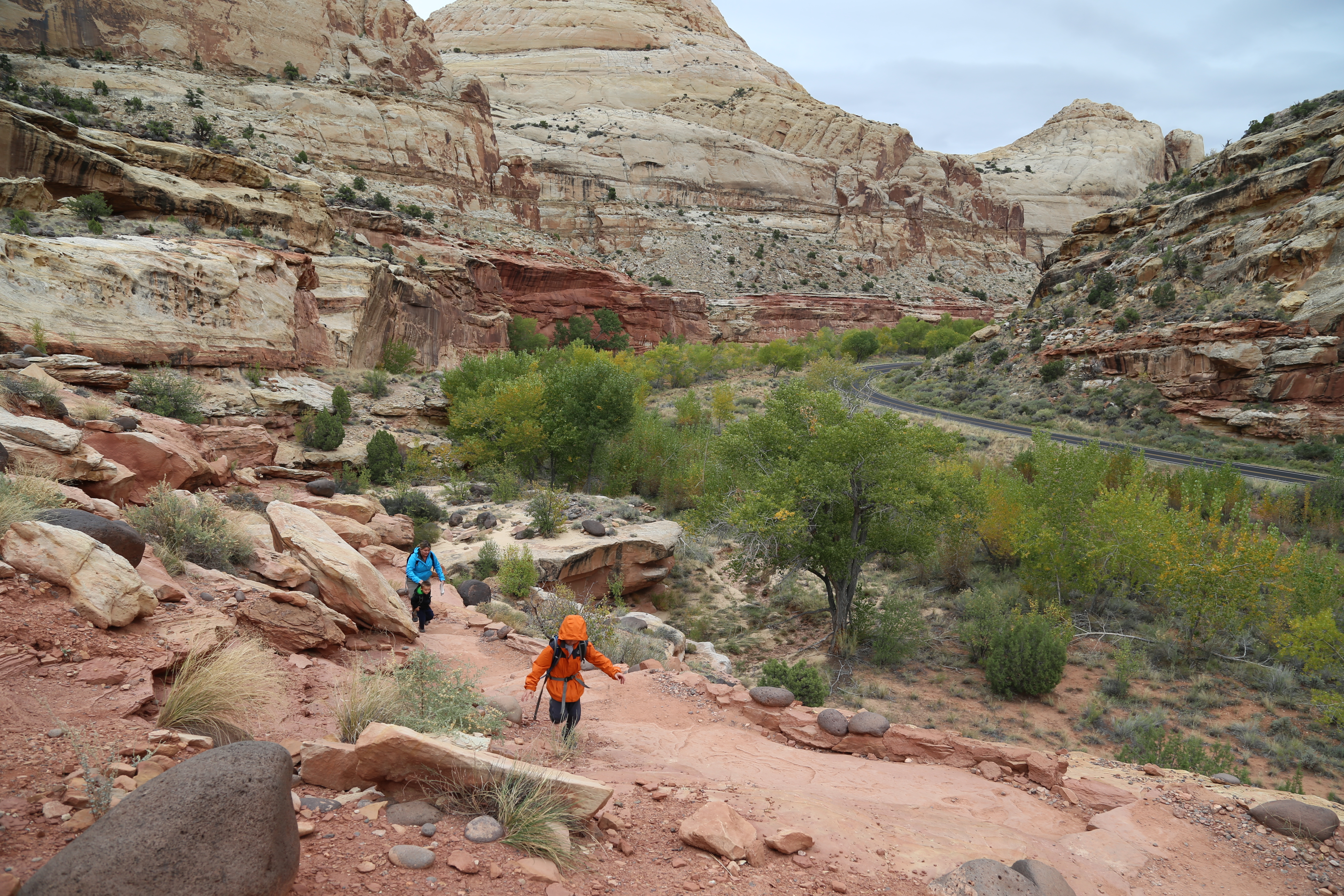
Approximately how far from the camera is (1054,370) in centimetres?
3197

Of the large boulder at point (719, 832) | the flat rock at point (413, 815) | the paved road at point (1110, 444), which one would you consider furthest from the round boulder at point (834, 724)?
the paved road at point (1110, 444)

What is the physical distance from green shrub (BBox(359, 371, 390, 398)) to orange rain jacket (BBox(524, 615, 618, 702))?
79.2 feet

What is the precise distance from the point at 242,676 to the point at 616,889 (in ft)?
10.3

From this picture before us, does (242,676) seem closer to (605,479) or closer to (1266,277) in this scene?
(605,479)

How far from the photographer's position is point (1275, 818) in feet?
18.3

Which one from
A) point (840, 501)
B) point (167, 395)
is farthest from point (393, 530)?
point (840, 501)

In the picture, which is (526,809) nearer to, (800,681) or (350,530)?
(800,681)

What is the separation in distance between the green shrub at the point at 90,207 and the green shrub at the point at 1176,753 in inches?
1281

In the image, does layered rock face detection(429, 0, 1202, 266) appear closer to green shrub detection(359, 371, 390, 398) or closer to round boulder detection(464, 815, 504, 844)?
green shrub detection(359, 371, 390, 398)

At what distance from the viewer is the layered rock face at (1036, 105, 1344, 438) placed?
23047 mm

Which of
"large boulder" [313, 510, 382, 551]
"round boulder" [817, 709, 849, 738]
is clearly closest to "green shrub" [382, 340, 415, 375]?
"large boulder" [313, 510, 382, 551]

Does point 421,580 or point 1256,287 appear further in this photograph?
point 1256,287

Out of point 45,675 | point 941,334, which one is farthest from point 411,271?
point 941,334

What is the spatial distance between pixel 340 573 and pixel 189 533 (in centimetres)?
187
